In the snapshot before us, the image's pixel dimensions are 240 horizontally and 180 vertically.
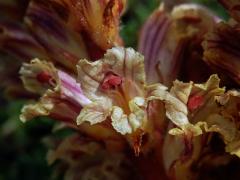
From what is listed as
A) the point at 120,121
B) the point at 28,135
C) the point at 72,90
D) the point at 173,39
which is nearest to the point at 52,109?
the point at 72,90

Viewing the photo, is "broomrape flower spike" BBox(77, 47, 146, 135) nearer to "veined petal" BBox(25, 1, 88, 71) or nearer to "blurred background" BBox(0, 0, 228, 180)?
"veined petal" BBox(25, 1, 88, 71)

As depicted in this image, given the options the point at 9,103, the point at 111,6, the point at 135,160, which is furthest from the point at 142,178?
the point at 9,103

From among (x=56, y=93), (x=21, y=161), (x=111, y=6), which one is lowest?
(x=21, y=161)

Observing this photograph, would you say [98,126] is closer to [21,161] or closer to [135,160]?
[135,160]

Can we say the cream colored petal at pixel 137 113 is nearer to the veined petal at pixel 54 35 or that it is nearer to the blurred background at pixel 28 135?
the veined petal at pixel 54 35

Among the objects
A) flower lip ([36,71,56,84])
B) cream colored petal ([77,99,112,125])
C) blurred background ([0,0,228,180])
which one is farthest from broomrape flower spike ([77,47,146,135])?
blurred background ([0,0,228,180])

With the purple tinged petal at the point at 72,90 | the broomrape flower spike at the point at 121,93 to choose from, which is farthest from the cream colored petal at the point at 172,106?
the purple tinged petal at the point at 72,90
